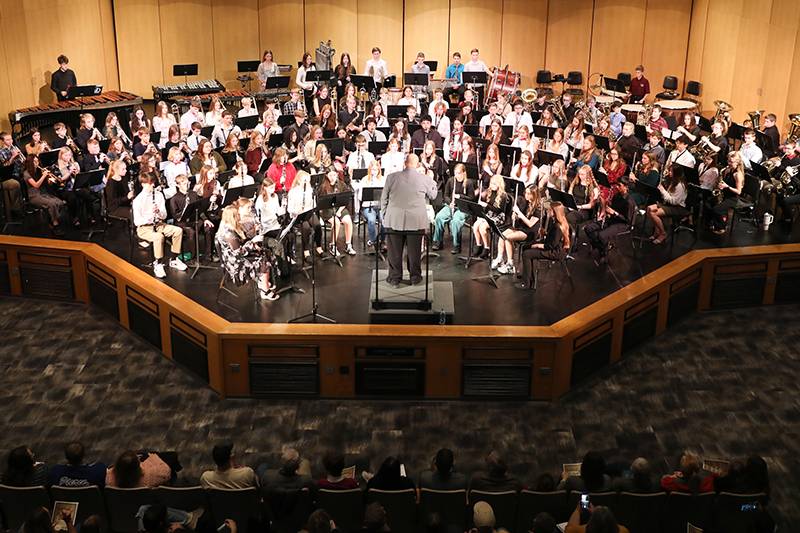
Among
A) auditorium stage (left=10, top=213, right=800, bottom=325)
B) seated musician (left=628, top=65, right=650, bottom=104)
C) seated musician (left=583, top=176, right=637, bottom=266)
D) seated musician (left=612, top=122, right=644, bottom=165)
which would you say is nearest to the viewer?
auditorium stage (left=10, top=213, right=800, bottom=325)

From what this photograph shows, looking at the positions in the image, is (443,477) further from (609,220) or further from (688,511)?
(609,220)

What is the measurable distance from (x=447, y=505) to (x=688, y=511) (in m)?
1.69

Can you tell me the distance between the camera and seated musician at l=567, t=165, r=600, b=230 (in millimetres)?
11734

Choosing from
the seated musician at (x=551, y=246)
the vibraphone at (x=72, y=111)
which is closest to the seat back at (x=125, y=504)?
the seated musician at (x=551, y=246)

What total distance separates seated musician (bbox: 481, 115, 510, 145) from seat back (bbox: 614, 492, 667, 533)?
789 cm

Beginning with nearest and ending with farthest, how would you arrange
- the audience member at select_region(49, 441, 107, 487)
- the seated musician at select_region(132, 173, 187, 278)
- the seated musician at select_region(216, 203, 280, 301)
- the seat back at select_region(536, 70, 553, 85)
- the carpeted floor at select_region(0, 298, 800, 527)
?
1. the audience member at select_region(49, 441, 107, 487)
2. the carpeted floor at select_region(0, 298, 800, 527)
3. the seated musician at select_region(216, 203, 280, 301)
4. the seated musician at select_region(132, 173, 187, 278)
5. the seat back at select_region(536, 70, 553, 85)

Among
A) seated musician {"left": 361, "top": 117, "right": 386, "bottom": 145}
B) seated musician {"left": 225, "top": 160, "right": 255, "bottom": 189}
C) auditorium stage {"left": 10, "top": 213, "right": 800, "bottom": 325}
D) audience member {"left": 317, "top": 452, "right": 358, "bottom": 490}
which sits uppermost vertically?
seated musician {"left": 361, "top": 117, "right": 386, "bottom": 145}

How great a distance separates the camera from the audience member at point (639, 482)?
6.48 m

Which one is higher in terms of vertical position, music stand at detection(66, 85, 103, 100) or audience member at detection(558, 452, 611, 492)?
music stand at detection(66, 85, 103, 100)

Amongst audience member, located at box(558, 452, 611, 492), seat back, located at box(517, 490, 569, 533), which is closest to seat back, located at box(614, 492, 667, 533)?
audience member, located at box(558, 452, 611, 492)

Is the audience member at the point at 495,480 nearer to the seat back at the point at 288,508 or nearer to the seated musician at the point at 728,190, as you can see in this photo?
the seat back at the point at 288,508

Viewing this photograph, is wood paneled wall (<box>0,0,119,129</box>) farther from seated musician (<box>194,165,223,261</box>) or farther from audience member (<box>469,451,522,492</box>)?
audience member (<box>469,451,522,492</box>)

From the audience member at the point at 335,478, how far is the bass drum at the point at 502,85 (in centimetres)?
1259

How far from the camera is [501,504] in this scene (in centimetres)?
646
